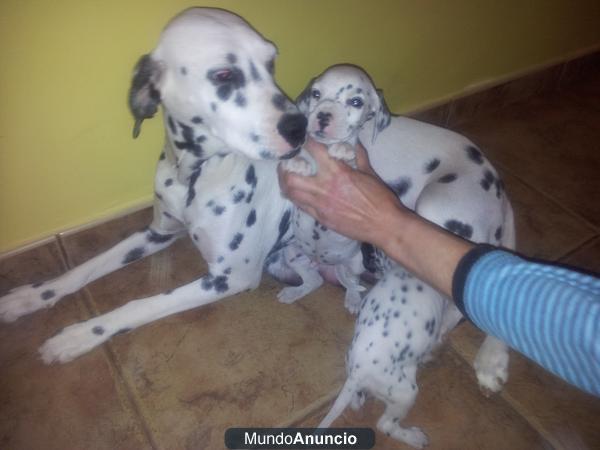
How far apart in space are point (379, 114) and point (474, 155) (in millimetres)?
455

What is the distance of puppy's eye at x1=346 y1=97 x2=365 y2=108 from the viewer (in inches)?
69.1

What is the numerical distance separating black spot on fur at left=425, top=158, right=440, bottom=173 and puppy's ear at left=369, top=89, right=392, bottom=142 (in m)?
0.25

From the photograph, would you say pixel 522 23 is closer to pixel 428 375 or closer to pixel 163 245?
pixel 428 375

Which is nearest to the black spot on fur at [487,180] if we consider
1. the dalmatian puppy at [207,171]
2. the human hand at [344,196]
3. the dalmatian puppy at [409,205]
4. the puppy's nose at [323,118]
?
the dalmatian puppy at [409,205]

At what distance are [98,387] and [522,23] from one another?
10.7ft

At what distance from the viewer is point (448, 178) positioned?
186 cm

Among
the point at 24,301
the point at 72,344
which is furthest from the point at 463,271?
the point at 24,301

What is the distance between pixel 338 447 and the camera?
1779 mm

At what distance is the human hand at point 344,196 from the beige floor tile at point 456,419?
0.78m

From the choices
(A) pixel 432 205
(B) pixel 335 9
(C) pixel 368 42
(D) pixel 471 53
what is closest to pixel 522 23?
(D) pixel 471 53

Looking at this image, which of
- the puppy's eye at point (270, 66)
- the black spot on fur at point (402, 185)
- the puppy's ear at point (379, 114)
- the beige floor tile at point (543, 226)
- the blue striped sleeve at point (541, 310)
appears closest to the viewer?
the blue striped sleeve at point (541, 310)

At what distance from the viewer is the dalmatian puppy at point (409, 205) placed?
1.58 m

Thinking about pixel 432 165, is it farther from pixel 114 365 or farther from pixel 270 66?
pixel 114 365

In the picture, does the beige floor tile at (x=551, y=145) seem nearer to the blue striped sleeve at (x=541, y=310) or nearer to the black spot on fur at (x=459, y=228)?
the black spot on fur at (x=459, y=228)
